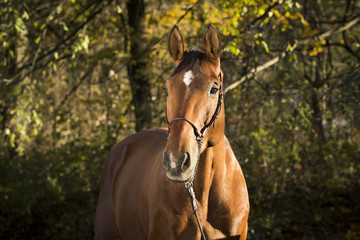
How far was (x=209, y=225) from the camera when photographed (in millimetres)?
2641

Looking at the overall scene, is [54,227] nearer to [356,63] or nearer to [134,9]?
[134,9]

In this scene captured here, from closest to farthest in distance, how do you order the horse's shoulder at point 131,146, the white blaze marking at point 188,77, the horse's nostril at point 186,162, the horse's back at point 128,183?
the horse's nostril at point 186,162 → the white blaze marking at point 188,77 → the horse's back at point 128,183 → the horse's shoulder at point 131,146

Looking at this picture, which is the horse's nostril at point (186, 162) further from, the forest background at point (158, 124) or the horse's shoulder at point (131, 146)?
the forest background at point (158, 124)

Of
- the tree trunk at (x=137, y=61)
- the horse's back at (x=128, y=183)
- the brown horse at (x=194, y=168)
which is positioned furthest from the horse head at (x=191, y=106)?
the tree trunk at (x=137, y=61)

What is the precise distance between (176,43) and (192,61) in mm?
248

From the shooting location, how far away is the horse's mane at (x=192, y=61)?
8.03ft

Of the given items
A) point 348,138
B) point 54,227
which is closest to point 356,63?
point 348,138

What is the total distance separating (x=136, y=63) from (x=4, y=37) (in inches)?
94.5

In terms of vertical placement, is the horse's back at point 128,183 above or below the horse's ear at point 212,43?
below

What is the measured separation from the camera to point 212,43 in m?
2.58

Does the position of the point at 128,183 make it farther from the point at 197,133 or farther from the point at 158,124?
the point at 158,124

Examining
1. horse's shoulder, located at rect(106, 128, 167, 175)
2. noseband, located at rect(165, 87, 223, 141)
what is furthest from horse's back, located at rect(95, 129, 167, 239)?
noseband, located at rect(165, 87, 223, 141)

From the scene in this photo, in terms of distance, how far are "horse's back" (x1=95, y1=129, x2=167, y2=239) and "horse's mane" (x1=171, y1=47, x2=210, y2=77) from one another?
2.82 ft

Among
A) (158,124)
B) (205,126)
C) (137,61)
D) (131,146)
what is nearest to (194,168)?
(205,126)
